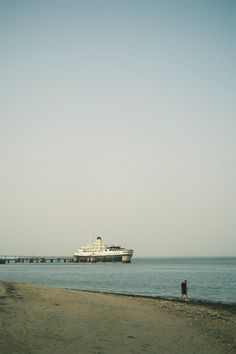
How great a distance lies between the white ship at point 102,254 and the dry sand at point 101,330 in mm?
129894

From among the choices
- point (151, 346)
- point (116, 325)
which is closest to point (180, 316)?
point (116, 325)

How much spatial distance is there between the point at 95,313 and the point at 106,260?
134 m

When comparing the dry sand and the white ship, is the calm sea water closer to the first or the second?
the dry sand

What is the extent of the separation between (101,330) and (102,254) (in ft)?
461

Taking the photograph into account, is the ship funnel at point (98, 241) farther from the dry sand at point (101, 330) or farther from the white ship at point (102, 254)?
the dry sand at point (101, 330)

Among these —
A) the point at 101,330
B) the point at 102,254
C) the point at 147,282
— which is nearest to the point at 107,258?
the point at 102,254

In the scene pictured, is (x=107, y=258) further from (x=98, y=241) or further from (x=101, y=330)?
(x=101, y=330)

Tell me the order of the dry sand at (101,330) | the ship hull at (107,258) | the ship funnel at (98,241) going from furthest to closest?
the ship funnel at (98,241) < the ship hull at (107,258) < the dry sand at (101,330)

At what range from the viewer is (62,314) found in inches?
582

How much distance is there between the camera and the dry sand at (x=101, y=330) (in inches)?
404

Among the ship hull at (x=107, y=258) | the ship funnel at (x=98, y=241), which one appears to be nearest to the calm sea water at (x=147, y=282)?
the ship hull at (x=107, y=258)

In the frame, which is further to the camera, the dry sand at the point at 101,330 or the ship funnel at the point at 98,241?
the ship funnel at the point at 98,241

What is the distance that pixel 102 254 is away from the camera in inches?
5920

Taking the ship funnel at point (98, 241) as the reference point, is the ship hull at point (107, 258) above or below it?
below
